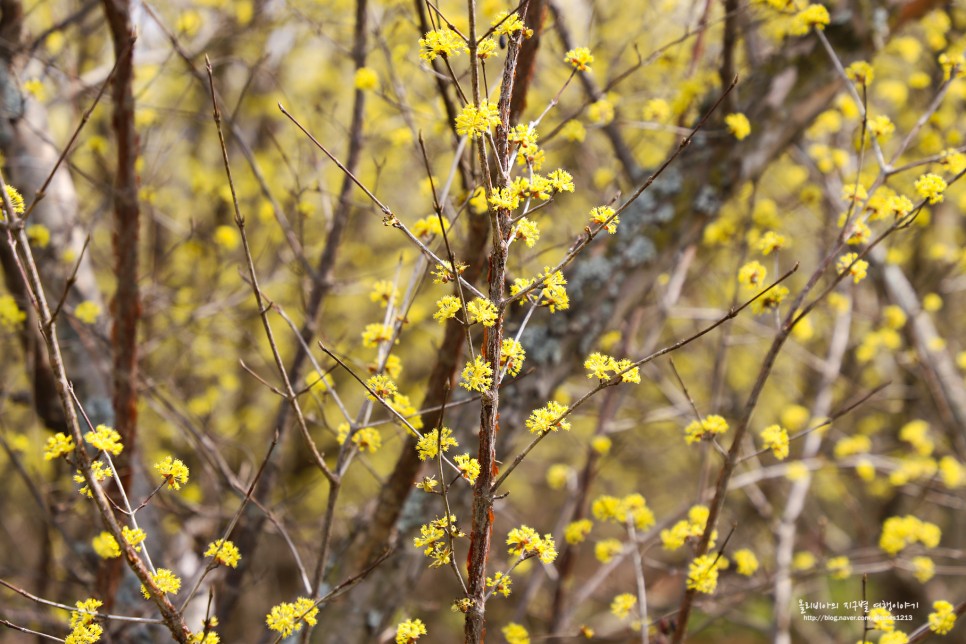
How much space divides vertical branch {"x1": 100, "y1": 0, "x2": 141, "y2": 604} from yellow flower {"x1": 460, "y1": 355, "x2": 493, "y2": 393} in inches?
74.6

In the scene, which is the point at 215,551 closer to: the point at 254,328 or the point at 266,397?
the point at 254,328

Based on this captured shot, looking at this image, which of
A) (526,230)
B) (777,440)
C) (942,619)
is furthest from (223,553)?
(942,619)

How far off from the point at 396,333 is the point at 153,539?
170 cm

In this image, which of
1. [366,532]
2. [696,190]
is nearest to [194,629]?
[366,532]

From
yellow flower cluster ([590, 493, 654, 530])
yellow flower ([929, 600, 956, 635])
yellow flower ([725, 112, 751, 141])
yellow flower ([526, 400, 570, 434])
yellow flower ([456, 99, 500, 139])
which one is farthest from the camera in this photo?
yellow flower ([725, 112, 751, 141])

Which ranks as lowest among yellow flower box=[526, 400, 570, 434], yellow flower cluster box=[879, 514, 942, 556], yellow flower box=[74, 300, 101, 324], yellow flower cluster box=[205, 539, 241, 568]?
yellow flower cluster box=[205, 539, 241, 568]

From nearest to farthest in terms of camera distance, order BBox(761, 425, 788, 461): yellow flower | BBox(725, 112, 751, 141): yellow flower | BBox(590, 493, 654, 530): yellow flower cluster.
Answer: BBox(761, 425, 788, 461): yellow flower
BBox(590, 493, 654, 530): yellow flower cluster
BBox(725, 112, 751, 141): yellow flower

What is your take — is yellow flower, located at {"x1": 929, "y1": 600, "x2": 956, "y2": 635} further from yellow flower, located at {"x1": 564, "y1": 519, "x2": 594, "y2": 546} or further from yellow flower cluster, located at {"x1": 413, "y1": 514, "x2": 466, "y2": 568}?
yellow flower cluster, located at {"x1": 413, "y1": 514, "x2": 466, "y2": 568}

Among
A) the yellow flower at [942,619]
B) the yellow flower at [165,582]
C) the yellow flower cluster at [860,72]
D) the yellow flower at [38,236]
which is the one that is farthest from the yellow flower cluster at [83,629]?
the yellow flower cluster at [860,72]

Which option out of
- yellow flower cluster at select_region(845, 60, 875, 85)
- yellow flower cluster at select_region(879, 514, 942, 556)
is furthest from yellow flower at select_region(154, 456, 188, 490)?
yellow flower cluster at select_region(879, 514, 942, 556)

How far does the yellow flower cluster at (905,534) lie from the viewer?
2990 millimetres

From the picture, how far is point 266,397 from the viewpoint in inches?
326

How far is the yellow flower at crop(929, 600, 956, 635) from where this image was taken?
2.03 m

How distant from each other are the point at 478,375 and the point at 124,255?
205 centimetres
